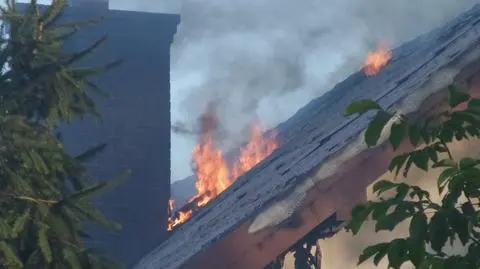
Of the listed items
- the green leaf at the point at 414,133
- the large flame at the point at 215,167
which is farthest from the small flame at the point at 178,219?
the green leaf at the point at 414,133

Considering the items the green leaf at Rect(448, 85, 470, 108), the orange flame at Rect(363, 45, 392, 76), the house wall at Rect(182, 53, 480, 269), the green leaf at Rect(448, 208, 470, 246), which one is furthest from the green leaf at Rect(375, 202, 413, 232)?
the orange flame at Rect(363, 45, 392, 76)

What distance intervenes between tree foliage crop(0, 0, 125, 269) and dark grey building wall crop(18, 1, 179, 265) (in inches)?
355

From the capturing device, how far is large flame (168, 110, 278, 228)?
14587 millimetres

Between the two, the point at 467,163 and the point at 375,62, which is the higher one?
the point at 375,62

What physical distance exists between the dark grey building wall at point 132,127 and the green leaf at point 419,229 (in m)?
11.3

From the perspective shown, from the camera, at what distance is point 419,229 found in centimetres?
202

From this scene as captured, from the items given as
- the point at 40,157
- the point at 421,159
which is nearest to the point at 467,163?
the point at 421,159

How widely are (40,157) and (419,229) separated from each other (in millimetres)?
2319

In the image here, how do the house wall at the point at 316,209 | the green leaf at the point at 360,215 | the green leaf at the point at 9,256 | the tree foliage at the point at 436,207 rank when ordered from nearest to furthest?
the tree foliage at the point at 436,207
the green leaf at the point at 360,215
the green leaf at the point at 9,256
the house wall at the point at 316,209

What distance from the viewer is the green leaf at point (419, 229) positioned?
200 cm

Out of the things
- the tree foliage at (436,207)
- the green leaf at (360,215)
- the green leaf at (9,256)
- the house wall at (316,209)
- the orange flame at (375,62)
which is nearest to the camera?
the tree foliage at (436,207)

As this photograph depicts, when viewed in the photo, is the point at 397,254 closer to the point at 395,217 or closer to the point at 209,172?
the point at 395,217

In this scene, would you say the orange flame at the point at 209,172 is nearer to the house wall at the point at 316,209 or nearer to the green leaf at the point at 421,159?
the house wall at the point at 316,209

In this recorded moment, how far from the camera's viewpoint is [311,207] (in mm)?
4062
